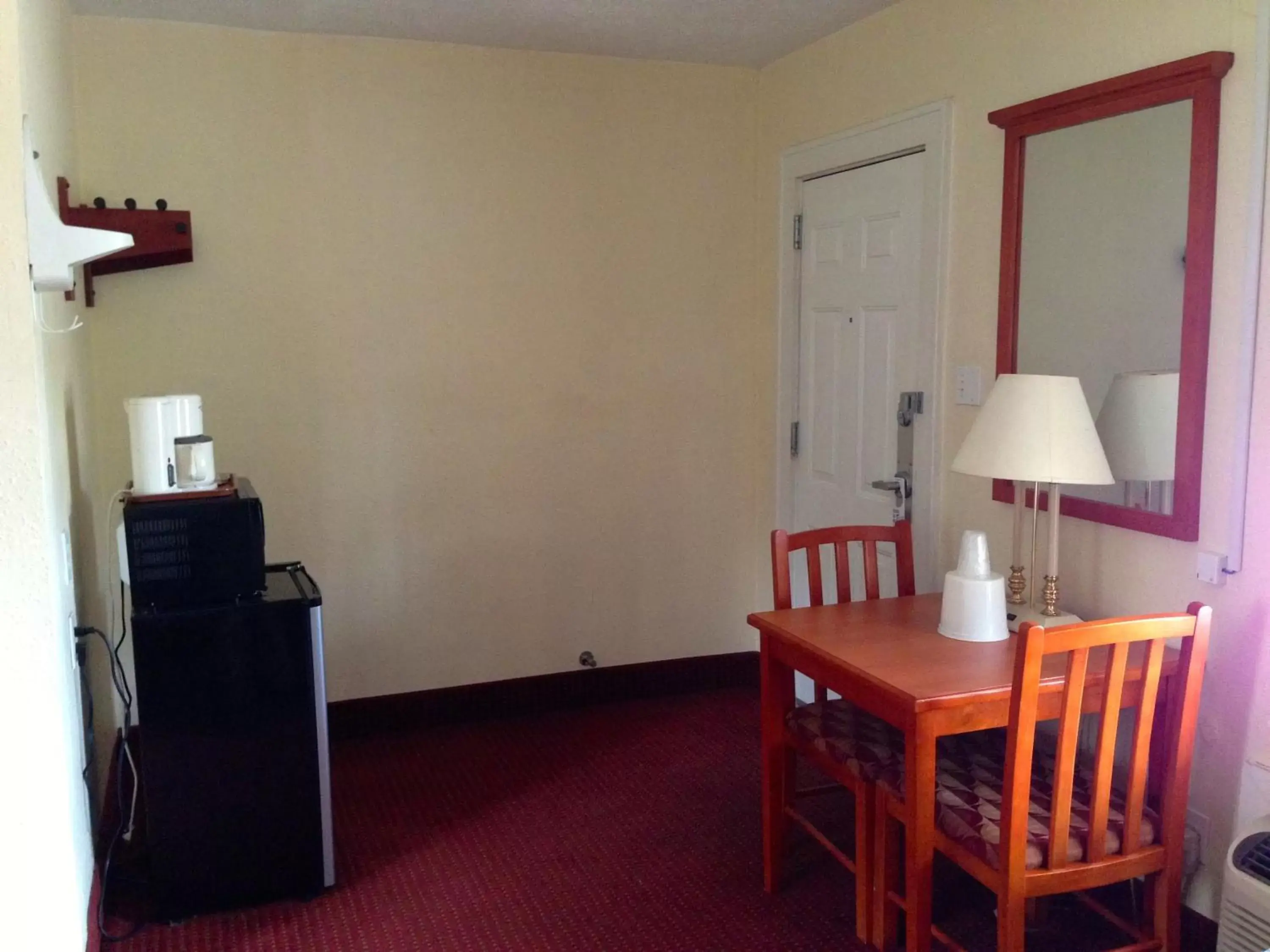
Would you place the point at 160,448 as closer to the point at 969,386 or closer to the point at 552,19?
the point at 552,19

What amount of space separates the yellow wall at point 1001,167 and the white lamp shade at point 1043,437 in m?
0.23

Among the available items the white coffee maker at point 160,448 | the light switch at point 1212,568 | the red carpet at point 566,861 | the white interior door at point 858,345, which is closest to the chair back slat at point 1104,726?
the light switch at point 1212,568

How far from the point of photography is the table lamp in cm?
222

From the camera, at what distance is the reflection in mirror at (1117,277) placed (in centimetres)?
225

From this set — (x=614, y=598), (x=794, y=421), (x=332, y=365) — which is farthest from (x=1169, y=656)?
(x=332, y=365)

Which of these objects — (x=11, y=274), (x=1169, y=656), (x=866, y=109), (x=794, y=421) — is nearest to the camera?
(x=11, y=274)

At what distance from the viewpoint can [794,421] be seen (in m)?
3.76

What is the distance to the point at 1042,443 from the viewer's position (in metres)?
2.23

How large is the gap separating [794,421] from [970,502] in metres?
0.98

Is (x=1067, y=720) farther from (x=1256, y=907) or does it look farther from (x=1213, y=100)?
(x=1213, y=100)

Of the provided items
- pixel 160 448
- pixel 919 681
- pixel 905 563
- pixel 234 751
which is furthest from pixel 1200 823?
pixel 160 448

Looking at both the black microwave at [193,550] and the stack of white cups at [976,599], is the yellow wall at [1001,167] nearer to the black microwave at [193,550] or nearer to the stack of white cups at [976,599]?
the stack of white cups at [976,599]

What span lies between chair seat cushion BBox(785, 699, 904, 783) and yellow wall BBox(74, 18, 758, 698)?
1371mm

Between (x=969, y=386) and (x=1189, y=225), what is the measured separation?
764 mm
